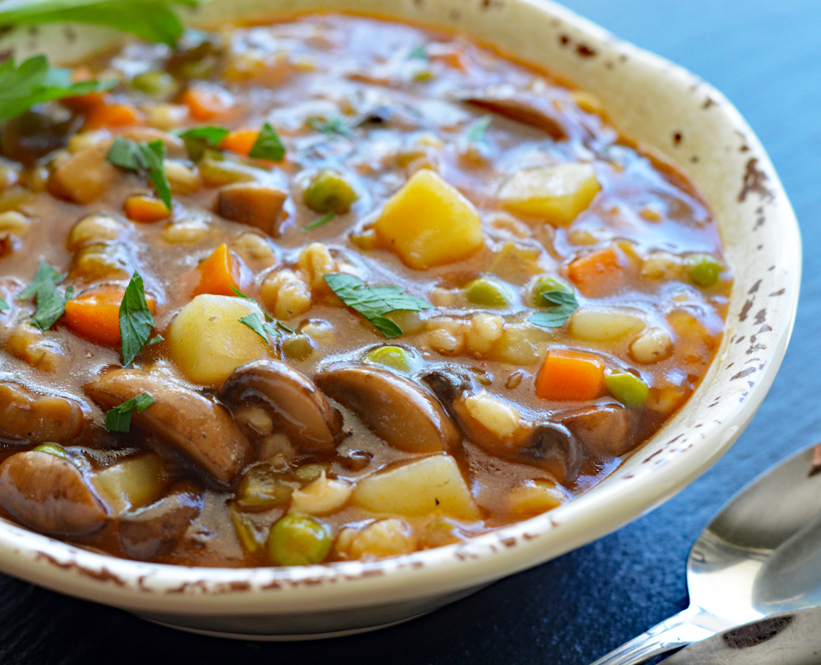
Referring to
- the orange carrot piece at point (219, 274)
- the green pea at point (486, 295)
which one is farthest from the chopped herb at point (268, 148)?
the green pea at point (486, 295)

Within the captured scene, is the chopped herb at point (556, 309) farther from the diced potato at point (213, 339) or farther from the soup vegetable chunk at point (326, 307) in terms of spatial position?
the diced potato at point (213, 339)

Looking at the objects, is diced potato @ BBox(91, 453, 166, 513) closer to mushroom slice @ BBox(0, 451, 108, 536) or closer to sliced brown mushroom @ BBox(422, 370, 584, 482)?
mushroom slice @ BBox(0, 451, 108, 536)

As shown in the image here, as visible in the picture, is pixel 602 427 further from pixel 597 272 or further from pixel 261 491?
pixel 261 491

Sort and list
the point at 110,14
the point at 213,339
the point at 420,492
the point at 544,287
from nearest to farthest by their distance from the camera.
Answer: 1. the point at 420,492
2. the point at 213,339
3. the point at 544,287
4. the point at 110,14

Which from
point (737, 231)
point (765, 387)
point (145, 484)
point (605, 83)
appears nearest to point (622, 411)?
point (765, 387)

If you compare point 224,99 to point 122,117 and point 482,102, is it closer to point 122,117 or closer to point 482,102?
point 122,117

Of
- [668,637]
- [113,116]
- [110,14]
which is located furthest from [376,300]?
[110,14]
